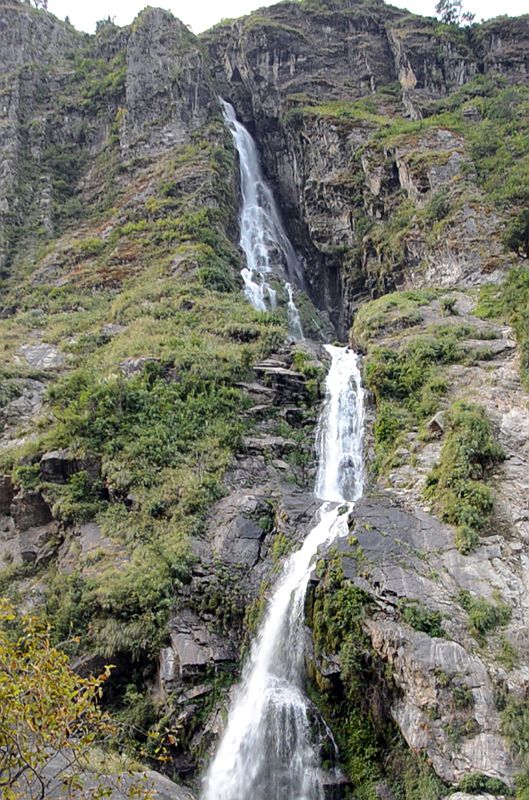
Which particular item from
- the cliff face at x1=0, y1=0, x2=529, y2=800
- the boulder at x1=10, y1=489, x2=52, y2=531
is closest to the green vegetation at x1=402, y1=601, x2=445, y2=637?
the cliff face at x1=0, y1=0, x2=529, y2=800

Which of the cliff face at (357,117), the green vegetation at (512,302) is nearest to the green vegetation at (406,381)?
the green vegetation at (512,302)

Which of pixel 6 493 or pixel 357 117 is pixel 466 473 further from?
pixel 357 117

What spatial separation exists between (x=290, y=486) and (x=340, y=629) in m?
7.05

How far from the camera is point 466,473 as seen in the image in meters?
16.2

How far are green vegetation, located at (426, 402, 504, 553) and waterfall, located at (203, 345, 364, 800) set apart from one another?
290 cm

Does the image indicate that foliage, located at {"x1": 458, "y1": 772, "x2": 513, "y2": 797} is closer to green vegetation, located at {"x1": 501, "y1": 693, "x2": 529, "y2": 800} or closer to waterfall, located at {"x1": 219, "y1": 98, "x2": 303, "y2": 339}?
green vegetation, located at {"x1": 501, "y1": 693, "x2": 529, "y2": 800}

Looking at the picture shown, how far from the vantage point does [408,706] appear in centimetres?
1169

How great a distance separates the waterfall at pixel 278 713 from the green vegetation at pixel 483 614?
157 inches

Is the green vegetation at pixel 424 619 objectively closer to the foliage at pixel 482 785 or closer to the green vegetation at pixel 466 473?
the green vegetation at pixel 466 473

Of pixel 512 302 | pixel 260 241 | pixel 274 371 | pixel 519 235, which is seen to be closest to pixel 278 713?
pixel 274 371

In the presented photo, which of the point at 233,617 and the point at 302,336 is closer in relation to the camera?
the point at 233,617

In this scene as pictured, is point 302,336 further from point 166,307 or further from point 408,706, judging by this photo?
point 408,706

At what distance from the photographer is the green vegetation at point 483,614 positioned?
12359 mm

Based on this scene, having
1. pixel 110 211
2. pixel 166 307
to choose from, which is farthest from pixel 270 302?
pixel 110 211
